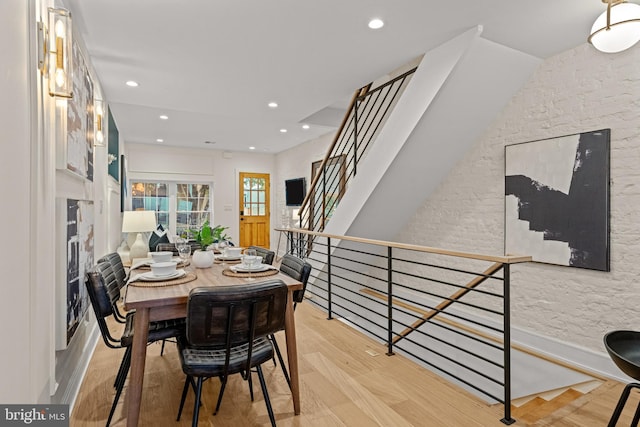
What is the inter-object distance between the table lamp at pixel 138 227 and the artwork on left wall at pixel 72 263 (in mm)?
2216

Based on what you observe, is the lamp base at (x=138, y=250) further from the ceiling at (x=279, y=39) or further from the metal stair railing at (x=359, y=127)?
the metal stair railing at (x=359, y=127)

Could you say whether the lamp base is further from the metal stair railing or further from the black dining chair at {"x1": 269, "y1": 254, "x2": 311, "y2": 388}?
the black dining chair at {"x1": 269, "y1": 254, "x2": 311, "y2": 388}

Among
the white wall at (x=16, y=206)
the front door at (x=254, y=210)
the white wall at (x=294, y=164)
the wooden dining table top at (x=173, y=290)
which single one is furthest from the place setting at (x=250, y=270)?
the front door at (x=254, y=210)

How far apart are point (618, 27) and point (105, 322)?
324 centimetres

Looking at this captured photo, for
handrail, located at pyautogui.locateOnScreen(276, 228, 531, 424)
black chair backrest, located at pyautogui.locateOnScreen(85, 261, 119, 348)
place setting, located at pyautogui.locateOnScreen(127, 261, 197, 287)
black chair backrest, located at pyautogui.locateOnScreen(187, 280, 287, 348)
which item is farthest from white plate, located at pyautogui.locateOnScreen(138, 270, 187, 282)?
handrail, located at pyautogui.locateOnScreen(276, 228, 531, 424)

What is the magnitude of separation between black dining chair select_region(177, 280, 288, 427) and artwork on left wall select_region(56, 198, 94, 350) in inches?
28.1

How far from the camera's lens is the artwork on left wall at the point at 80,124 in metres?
2.05

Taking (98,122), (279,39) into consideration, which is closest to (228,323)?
(279,39)

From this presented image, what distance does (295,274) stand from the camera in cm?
241

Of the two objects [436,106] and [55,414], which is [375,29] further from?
[55,414]

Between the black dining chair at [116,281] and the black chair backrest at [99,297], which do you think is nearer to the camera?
the black chair backrest at [99,297]

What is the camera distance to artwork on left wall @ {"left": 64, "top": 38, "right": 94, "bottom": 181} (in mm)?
2053

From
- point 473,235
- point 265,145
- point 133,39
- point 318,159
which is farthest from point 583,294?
point 265,145

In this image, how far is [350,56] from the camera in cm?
298
